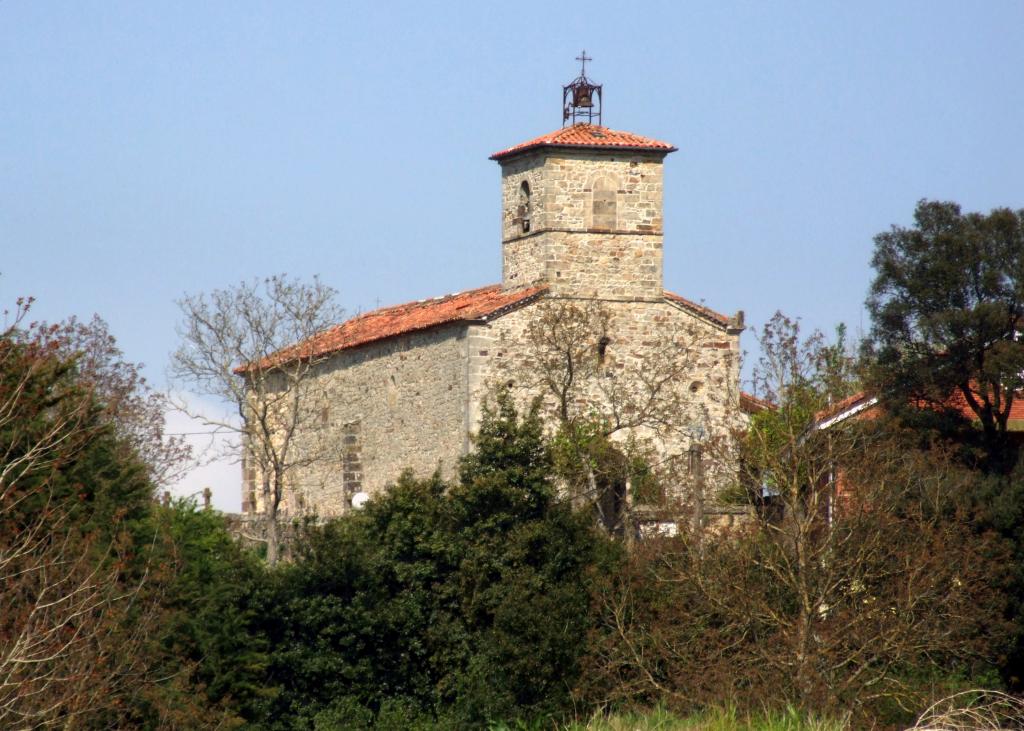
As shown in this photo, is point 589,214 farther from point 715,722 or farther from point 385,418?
point 715,722

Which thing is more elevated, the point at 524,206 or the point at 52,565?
the point at 524,206

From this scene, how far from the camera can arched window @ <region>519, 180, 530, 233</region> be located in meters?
46.2

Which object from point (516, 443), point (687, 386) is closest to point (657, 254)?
point (687, 386)

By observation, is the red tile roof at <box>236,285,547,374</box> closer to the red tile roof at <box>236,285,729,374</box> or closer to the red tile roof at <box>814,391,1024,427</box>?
the red tile roof at <box>236,285,729,374</box>

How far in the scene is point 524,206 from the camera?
4634cm

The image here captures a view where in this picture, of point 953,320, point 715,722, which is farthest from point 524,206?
point 715,722

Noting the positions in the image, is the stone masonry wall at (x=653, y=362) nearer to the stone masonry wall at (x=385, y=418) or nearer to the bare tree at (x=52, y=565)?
the stone masonry wall at (x=385, y=418)

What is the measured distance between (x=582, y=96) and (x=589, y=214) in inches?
123

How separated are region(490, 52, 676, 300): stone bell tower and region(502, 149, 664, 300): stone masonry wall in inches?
0.9

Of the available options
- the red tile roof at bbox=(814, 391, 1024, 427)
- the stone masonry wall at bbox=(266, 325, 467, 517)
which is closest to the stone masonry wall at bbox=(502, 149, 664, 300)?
the stone masonry wall at bbox=(266, 325, 467, 517)

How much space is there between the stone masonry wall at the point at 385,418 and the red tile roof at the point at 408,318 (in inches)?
10.2

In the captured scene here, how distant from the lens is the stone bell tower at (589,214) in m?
45.2

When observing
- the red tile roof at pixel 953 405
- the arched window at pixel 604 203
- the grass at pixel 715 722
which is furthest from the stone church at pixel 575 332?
the grass at pixel 715 722

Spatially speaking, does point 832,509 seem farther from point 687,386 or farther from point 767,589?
point 687,386
